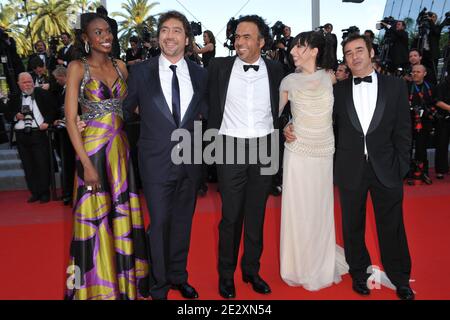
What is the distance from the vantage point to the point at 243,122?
2932 millimetres

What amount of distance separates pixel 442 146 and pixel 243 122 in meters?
5.53

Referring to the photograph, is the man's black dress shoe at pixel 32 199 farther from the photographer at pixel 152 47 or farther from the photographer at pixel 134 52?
the photographer at pixel 134 52

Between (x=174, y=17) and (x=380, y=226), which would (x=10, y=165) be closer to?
(x=174, y=17)

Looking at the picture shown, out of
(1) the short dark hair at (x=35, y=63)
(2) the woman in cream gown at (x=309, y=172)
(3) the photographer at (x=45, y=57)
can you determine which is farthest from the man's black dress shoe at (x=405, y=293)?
(3) the photographer at (x=45, y=57)

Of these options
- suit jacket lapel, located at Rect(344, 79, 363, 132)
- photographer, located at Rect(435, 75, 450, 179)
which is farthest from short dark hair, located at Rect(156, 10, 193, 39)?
photographer, located at Rect(435, 75, 450, 179)

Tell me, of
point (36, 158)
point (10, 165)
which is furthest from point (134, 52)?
point (36, 158)

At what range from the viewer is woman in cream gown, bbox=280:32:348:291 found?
2980 mm

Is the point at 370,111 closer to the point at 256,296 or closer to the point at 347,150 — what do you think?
the point at 347,150

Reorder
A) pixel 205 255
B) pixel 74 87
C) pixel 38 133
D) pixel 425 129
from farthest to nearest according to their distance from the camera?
pixel 425 129, pixel 38 133, pixel 205 255, pixel 74 87

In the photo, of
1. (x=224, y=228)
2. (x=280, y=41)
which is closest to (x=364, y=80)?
(x=224, y=228)

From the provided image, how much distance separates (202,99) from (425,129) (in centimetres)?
518

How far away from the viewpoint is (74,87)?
259cm

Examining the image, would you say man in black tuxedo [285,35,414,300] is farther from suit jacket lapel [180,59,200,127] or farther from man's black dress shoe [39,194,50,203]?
man's black dress shoe [39,194,50,203]

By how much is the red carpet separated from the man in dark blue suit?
0.47m
